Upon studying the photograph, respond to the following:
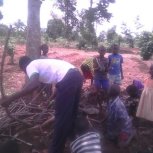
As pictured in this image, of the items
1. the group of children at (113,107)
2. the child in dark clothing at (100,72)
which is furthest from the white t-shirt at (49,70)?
the child in dark clothing at (100,72)

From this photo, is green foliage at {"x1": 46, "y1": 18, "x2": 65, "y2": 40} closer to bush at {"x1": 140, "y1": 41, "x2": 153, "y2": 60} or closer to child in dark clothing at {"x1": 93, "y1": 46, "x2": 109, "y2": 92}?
bush at {"x1": 140, "y1": 41, "x2": 153, "y2": 60}

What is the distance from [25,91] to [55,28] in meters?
23.8

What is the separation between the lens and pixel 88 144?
347 cm

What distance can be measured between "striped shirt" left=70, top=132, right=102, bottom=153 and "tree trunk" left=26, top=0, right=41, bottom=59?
324cm

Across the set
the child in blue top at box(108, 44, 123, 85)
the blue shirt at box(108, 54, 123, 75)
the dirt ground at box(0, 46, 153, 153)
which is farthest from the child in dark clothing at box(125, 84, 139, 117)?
the blue shirt at box(108, 54, 123, 75)

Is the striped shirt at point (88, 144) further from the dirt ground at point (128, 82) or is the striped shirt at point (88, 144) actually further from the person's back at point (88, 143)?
the dirt ground at point (128, 82)

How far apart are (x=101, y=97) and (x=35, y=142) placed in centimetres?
176

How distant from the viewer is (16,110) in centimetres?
535

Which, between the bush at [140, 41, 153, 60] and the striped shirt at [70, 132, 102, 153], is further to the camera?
the bush at [140, 41, 153, 60]

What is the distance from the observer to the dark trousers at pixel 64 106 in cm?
378

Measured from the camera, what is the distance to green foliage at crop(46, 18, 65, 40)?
87.8 ft

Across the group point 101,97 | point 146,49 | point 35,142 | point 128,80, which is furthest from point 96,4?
point 35,142

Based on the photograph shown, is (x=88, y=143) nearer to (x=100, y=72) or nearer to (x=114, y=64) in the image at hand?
(x=100, y=72)

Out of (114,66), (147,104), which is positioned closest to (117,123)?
(147,104)
